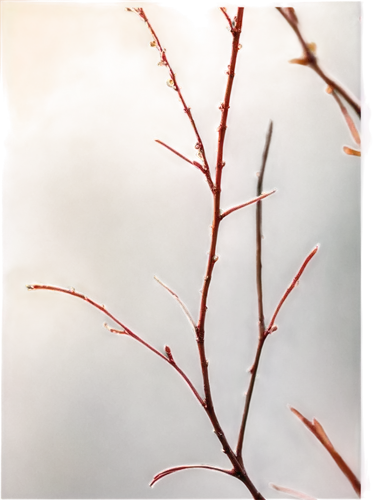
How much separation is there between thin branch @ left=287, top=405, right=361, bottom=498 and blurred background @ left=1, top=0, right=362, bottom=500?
0.01 metres

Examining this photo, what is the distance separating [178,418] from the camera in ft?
2.41

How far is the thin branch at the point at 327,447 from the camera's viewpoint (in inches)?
28.0

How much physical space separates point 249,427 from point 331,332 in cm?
19

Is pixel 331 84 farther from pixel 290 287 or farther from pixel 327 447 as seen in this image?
pixel 327 447

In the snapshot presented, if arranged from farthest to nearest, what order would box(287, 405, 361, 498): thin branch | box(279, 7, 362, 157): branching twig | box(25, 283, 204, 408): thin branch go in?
box(287, 405, 361, 498): thin branch, box(25, 283, 204, 408): thin branch, box(279, 7, 362, 157): branching twig

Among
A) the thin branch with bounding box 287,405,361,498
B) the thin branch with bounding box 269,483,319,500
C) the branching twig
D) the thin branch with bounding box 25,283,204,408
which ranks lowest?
the thin branch with bounding box 269,483,319,500

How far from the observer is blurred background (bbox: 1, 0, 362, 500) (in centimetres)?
74

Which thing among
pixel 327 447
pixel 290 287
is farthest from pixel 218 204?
pixel 327 447

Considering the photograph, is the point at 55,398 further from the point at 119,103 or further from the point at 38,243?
the point at 119,103

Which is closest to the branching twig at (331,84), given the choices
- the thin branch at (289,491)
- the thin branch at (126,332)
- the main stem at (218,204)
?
the main stem at (218,204)

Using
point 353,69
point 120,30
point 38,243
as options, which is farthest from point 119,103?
point 353,69

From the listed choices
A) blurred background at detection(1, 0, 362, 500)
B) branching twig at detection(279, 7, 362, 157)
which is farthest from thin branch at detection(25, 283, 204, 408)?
branching twig at detection(279, 7, 362, 157)

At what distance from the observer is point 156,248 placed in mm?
750

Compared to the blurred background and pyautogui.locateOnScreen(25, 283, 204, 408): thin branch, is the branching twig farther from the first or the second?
pyautogui.locateOnScreen(25, 283, 204, 408): thin branch
